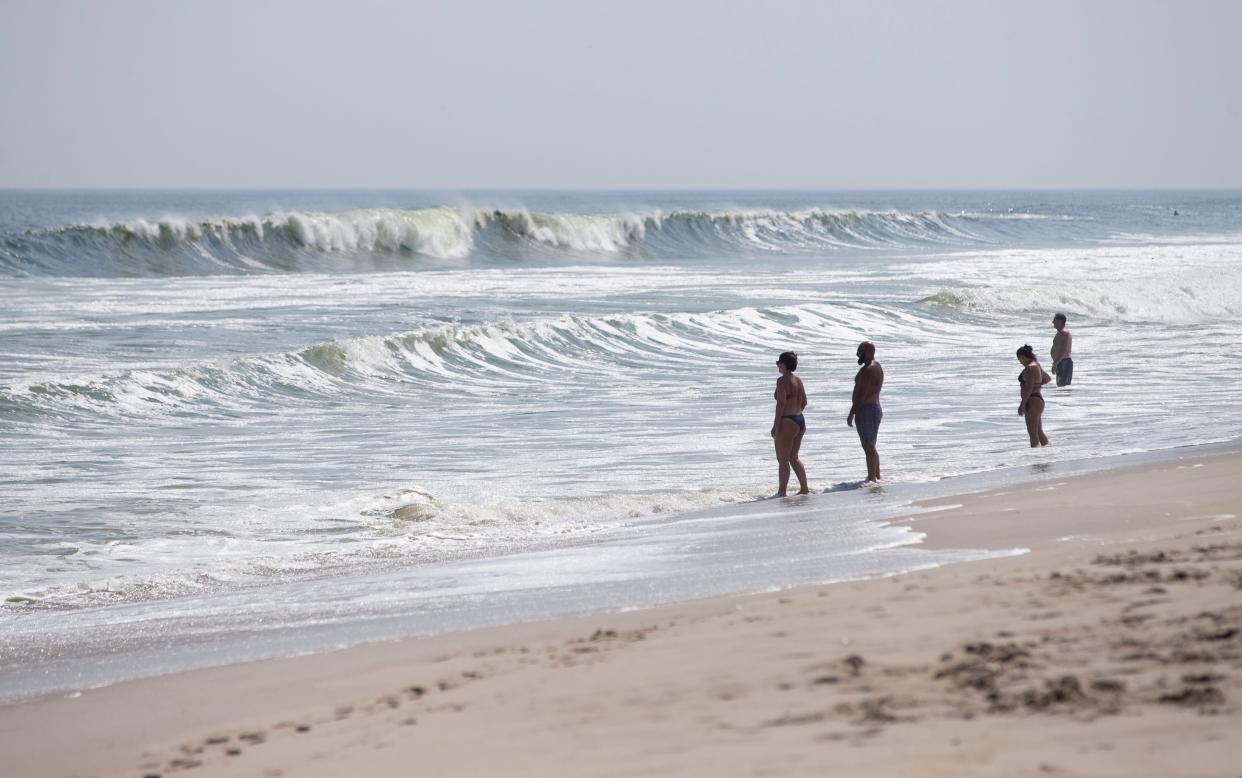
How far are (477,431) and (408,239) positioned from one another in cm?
3757

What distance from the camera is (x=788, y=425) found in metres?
11.9

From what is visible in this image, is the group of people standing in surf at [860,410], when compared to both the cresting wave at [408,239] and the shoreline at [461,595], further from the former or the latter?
the cresting wave at [408,239]

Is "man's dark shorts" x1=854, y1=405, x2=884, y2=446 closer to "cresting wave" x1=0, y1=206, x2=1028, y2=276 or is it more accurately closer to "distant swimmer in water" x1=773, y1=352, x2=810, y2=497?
"distant swimmer in water" x1=773, y1=352, x2=810, y2=497

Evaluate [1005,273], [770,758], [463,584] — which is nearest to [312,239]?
[1005,273]

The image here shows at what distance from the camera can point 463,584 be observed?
27.1 feet

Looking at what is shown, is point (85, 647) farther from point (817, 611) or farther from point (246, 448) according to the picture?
point (246, 448)

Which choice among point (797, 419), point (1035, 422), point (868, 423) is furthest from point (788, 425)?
point (1035, 422)

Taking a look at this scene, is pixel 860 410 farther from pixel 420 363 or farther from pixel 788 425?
pixel 420 363

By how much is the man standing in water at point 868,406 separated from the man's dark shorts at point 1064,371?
6185 mm

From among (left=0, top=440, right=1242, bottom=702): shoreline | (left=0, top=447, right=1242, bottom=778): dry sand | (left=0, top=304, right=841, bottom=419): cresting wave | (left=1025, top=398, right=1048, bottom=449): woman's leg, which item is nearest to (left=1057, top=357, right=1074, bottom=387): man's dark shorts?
(left=1025, top=398, right=1048, bottom=449): woman's leg

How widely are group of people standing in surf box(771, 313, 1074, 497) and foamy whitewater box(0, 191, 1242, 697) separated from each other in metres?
0.33

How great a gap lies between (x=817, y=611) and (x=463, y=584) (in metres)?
2.95

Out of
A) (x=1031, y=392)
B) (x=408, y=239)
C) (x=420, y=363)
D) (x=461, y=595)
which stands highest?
(x=408, y=239)

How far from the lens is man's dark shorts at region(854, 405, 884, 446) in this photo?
12.2m
